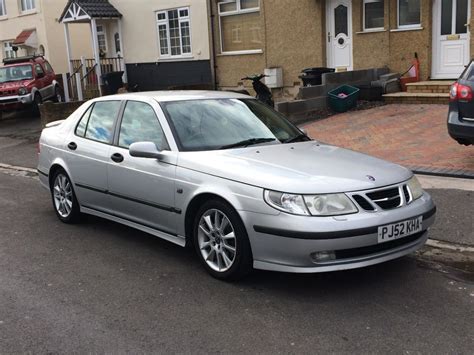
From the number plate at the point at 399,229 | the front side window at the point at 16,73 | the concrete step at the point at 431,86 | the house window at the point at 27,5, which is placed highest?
the house window at the point at 27,5

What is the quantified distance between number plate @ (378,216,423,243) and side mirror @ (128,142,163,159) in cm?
203

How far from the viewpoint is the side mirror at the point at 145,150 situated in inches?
197

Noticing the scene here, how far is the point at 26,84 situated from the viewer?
19.7 m

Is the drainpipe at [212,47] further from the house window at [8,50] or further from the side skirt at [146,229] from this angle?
the side skirt at [146,229]

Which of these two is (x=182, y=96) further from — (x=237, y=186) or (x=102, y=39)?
(x=102, y=39)

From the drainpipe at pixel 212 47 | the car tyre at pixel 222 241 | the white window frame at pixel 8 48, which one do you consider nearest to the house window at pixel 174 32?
the drainpipe at pixel 212 47

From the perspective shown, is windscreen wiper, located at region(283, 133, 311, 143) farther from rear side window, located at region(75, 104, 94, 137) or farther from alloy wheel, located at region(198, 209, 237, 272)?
rear side window, located at region(75, 104, 94, 137)

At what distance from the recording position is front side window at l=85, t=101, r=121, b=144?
5.94m

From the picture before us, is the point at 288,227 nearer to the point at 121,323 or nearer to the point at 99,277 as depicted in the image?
the point at 121,323

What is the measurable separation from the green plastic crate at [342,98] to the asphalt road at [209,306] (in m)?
8.25

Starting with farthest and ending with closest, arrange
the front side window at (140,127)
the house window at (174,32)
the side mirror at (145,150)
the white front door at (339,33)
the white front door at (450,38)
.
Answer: the house window at (174,32) < the white front door at (339,33) < the white front door at (450,38) < the front side window at (140,127) < the side mirror at (145,150)

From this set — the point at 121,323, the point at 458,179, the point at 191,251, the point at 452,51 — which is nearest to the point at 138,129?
the point at 191,251

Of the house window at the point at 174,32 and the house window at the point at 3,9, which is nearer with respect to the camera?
the house window at the point at 174,32

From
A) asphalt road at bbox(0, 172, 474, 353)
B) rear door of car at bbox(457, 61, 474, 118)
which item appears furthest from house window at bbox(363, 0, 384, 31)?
asphalt road at bbox(0, 172, 474, 353)
